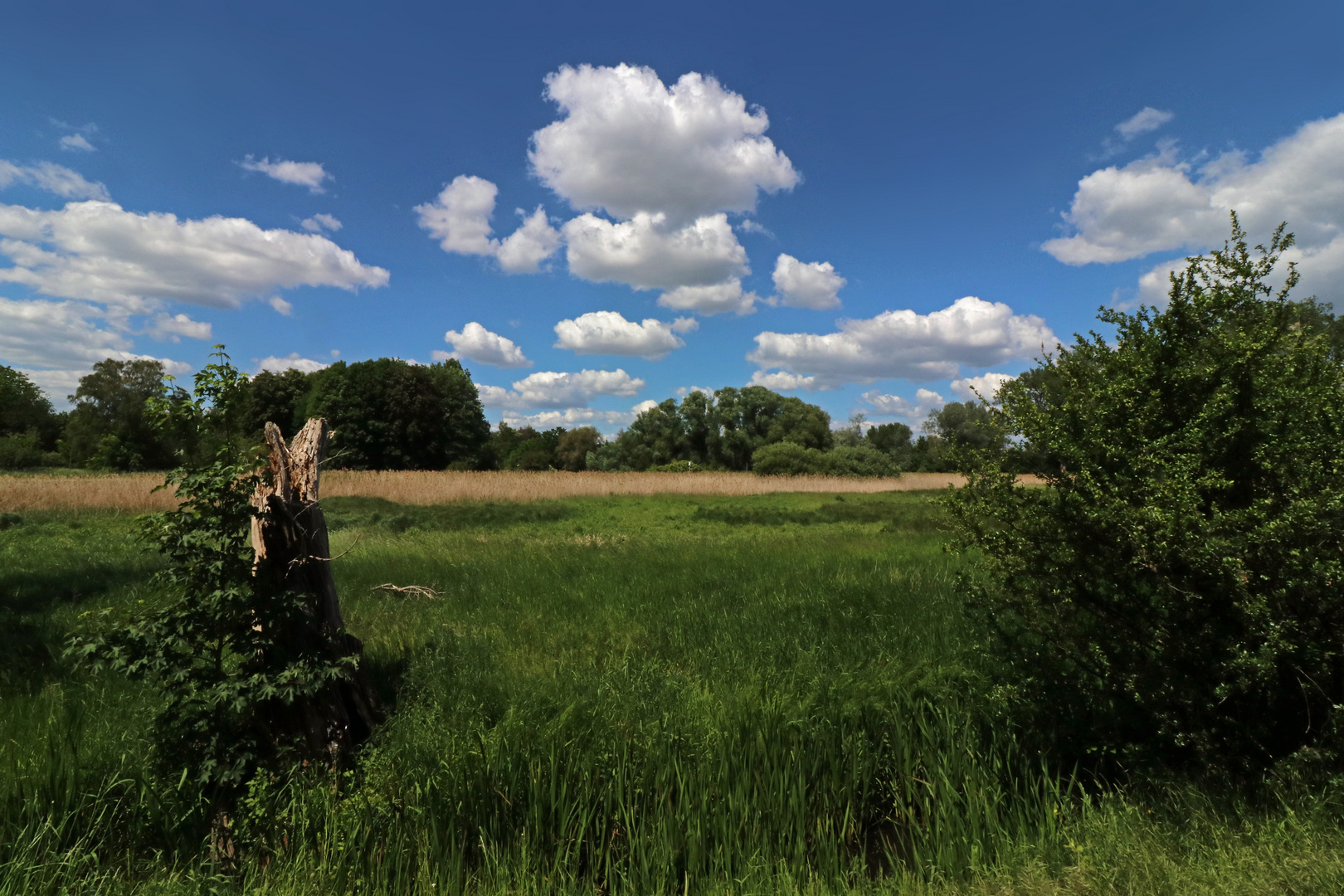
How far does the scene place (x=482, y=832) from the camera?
4.35m

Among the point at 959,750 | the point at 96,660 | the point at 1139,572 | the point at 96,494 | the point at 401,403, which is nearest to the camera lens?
the point at 96,660

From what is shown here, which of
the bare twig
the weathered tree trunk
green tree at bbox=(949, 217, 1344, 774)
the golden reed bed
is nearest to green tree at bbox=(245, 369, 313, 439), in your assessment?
the golden reed bed

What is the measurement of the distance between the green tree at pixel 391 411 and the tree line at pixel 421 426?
0.35 ft

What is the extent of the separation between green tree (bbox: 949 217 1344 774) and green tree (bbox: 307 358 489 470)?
54214 millimetres

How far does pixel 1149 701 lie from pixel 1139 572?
92cm

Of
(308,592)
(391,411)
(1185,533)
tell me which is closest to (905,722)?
(1185,533)

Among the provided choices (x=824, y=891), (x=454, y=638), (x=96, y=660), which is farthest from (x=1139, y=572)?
(x=96, y=660)

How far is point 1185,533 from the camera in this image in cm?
397

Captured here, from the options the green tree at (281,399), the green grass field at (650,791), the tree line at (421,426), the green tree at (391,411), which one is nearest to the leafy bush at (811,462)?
the tree line at (421,426)

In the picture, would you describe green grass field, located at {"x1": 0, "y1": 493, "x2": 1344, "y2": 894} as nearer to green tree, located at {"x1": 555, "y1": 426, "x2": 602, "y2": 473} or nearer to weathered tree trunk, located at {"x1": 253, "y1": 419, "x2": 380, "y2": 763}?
weathered tree trunk, located at {"x1": 253, "y1": 419, "x2": 380, "y2": 763}

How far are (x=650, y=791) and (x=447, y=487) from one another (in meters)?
26.0

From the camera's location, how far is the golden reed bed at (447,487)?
21.8 m

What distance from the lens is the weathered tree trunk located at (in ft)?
15.8

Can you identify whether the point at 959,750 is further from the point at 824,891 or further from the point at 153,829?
the point at 153,829
